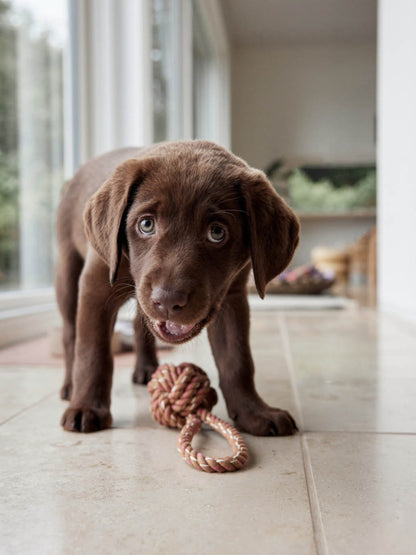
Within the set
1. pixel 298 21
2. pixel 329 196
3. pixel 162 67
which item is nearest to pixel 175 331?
pixel 162 67

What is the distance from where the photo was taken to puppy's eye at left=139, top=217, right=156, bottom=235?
1337 mm

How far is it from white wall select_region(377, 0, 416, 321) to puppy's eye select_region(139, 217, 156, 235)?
9.75 feet

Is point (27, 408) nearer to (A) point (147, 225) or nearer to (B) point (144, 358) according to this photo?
(B) point (144, 358)

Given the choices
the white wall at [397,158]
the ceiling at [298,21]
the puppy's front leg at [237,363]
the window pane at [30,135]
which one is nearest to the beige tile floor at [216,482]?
the puppy's front leg at [237,363]

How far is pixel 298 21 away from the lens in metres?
11.5

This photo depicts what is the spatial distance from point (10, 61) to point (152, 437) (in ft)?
7.87

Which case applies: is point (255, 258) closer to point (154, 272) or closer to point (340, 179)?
point (154, 272)

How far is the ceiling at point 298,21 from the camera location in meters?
10.7

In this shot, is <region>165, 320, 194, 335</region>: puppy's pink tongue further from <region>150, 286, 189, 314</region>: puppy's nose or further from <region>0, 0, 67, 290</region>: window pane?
<region>0, 0, 67, 290</region>: window pane

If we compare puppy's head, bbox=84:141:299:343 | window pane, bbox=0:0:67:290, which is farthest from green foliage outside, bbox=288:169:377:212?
puppy's head, bbox=84:141:299:343

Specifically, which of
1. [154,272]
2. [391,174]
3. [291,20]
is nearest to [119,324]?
[154,272]

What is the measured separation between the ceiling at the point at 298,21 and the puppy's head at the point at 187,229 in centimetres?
938

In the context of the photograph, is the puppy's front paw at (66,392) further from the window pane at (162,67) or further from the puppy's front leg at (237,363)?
the window pane at (162,67)

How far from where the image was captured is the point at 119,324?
313cm
